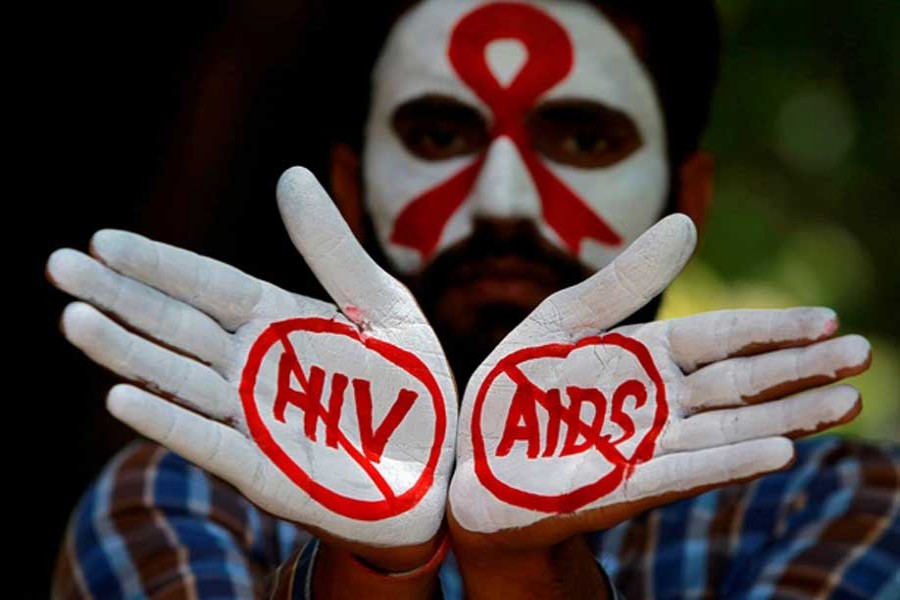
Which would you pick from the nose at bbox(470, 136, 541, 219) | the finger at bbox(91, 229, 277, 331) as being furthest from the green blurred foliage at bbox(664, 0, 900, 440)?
the finger at bbox(91, 229, 277, 331)

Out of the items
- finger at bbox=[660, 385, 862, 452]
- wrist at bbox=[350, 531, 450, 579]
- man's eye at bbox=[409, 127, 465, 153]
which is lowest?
wrist at bbox=[350, 531, 450, 579]

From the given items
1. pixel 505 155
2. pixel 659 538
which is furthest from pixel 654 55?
pixel 659 538

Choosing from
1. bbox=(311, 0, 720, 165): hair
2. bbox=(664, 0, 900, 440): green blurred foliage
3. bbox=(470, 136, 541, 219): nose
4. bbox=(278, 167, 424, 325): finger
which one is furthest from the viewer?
bbox=(664, 0, 900, 440): green blurred foliage

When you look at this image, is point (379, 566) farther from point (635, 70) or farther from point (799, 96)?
point (799, 96)

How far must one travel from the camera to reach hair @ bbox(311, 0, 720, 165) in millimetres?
2162

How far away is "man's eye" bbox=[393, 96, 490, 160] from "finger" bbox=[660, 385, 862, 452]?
0.75 meters

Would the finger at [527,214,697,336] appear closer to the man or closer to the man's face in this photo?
the man

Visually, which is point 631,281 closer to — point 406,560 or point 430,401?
point 430,401

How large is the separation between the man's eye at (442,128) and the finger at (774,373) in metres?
0.72

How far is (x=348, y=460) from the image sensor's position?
1.45 m

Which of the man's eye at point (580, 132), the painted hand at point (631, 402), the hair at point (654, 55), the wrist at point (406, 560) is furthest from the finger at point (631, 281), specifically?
the hair at point (654, 55)

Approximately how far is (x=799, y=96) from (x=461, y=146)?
1.34 metres

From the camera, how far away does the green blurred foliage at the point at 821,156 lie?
3.19m

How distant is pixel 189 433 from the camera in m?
1.37
